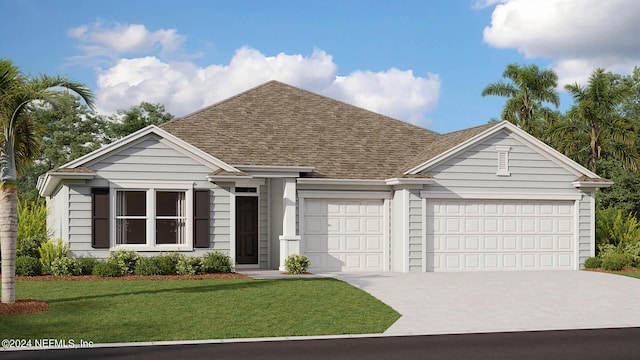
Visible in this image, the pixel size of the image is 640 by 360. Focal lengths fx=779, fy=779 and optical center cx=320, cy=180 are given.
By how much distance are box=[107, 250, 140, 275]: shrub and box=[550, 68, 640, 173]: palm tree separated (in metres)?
21.2

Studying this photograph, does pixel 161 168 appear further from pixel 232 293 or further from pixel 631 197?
pixel 631 197

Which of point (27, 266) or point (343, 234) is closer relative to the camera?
point (27, 266)

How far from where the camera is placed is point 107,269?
21.1 meters

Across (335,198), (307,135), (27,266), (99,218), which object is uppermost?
(307,135)

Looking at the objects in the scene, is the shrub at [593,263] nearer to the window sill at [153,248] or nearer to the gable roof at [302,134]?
the gable roof at [302,134]

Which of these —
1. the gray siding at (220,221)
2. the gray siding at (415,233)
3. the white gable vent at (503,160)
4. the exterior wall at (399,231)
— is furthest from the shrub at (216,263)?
the white gable vent at (503,160)

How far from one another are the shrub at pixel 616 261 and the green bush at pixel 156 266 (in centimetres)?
1413

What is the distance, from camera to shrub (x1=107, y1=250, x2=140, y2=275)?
71.1ft

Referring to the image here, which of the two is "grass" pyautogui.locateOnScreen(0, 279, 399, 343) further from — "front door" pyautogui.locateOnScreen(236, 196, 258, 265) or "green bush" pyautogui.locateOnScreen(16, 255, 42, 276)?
"front door" pyautogui.locateOnScreen(236, 196, 258, 265)

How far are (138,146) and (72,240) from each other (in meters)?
3.27

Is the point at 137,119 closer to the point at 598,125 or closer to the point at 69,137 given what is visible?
the point at 69,137

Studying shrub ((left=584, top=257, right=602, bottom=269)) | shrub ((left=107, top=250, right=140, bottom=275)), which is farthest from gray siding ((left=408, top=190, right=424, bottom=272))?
shrub ((left=107, top=250, right=140, bottom=275))

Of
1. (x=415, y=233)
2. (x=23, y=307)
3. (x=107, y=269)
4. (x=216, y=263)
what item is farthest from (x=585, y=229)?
(x=23, y=307)

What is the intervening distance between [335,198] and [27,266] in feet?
31.6
